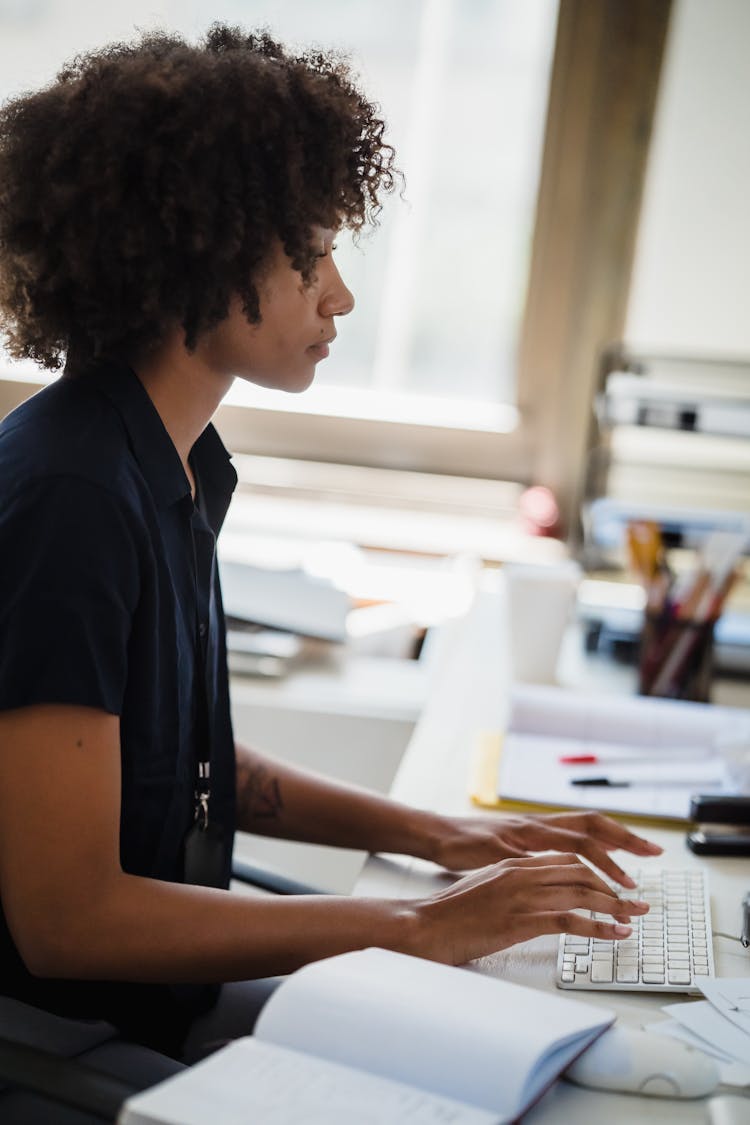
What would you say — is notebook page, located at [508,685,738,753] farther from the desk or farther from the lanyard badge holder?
the lanyard badge holder

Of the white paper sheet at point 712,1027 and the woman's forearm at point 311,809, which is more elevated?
the white paper sheet at point 712,1027

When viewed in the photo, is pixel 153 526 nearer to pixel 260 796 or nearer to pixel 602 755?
pixel 260 796

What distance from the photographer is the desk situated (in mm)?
780

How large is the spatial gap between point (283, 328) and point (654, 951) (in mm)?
592

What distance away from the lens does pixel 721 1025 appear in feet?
2.85

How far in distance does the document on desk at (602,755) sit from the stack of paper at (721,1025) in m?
0.36

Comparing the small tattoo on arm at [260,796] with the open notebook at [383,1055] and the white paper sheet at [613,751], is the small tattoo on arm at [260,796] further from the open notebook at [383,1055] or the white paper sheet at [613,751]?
the open notebook at [383,1055]

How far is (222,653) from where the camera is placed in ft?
4.04

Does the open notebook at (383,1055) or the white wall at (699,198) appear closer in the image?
the open notebook at (383,1055)

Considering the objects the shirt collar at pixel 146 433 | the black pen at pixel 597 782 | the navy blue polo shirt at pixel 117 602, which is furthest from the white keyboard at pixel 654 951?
the shirt collar at pixel 146 433

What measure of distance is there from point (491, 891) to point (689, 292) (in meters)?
1.67

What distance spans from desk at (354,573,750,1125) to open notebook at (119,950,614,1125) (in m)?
0.04

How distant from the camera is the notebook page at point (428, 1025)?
2.35ft

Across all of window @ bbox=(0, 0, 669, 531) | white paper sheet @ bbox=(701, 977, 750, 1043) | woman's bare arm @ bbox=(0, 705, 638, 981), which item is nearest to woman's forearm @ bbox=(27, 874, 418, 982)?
woman's bare arm @ bbox=(0, 705, 638, 981)
